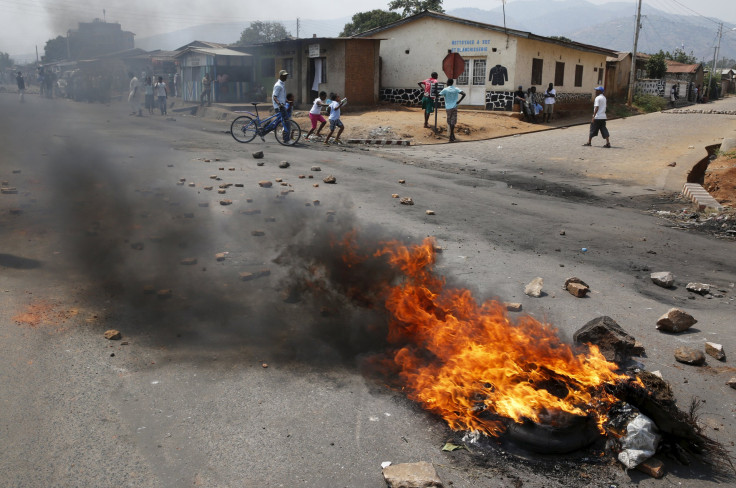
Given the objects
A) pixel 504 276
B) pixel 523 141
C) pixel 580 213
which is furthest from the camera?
pixel 523 141

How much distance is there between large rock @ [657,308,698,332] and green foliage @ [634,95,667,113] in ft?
112

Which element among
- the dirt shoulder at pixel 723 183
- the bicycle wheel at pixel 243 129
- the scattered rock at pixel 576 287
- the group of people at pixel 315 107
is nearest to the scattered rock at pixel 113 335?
the scattered rock at pixel 576 287

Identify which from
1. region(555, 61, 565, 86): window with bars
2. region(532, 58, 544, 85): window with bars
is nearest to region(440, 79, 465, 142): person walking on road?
region(532, 58, 544, 85): window with bars

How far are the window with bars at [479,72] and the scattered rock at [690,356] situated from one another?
21.6 metres

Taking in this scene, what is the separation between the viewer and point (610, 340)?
3.83 metres

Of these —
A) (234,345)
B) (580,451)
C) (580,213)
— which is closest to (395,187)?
(580,213)

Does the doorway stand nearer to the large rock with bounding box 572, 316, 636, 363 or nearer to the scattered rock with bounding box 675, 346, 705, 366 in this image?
the scattered rock with bounding box 675, 346, 705, 366

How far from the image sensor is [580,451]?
9.98 feet

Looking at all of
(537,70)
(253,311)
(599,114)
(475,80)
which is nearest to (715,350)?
(253,311)

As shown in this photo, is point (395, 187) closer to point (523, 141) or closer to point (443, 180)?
point (443, 180)

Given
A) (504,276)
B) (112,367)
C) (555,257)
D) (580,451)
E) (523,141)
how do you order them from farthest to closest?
1. (523,141)
2. (555,257)
3. (504,276)
4. (112,367)
5. (580,451)

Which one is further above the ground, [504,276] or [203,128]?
[203,128]

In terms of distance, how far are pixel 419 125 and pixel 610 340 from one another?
15453 millimetres

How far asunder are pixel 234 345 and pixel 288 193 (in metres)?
4.82
